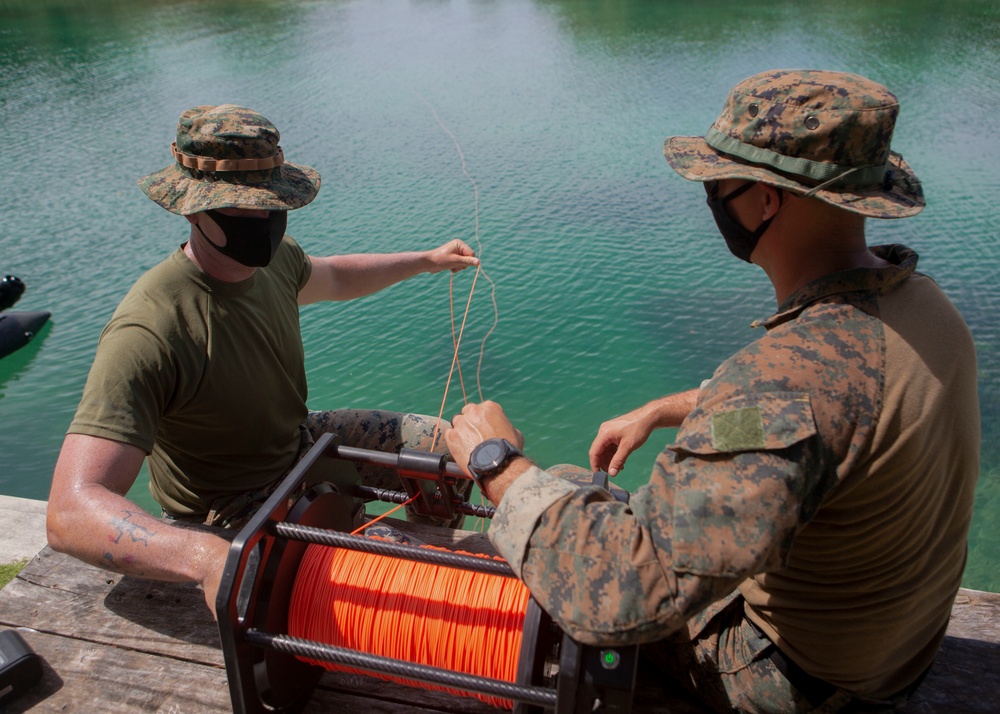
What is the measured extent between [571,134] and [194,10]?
17656 millimetres

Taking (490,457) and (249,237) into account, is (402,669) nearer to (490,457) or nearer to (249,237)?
(490,457)

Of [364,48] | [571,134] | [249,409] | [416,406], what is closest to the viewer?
[249,409]

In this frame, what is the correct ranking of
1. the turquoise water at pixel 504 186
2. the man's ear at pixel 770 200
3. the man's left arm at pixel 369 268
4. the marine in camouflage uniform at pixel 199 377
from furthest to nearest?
the turquoise water at pixel 504 186, the man's left arm at pixel 369 268, the marine in camouflage uniform at pixel 199 377, the man's ear at pixel 770 200

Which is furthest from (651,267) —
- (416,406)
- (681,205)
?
(416,406)

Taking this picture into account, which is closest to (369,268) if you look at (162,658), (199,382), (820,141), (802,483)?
(199,382)

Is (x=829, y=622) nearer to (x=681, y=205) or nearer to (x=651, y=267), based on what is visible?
(x=651, y=267)

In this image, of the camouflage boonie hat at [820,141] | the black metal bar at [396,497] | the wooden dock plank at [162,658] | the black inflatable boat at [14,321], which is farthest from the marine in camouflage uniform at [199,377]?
the black inflatable boat at [14,321]

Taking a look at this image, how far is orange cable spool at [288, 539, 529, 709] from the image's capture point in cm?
218

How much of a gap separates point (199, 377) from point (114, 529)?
2.33ft

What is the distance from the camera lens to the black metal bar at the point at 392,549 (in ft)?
6.76

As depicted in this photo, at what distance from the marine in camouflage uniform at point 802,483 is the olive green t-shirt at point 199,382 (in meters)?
1.38

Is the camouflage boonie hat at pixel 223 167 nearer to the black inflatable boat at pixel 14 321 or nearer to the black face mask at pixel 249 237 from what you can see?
the black face mask at pixel 249 237

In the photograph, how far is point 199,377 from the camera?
2.94m

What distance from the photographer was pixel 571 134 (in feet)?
44.5
